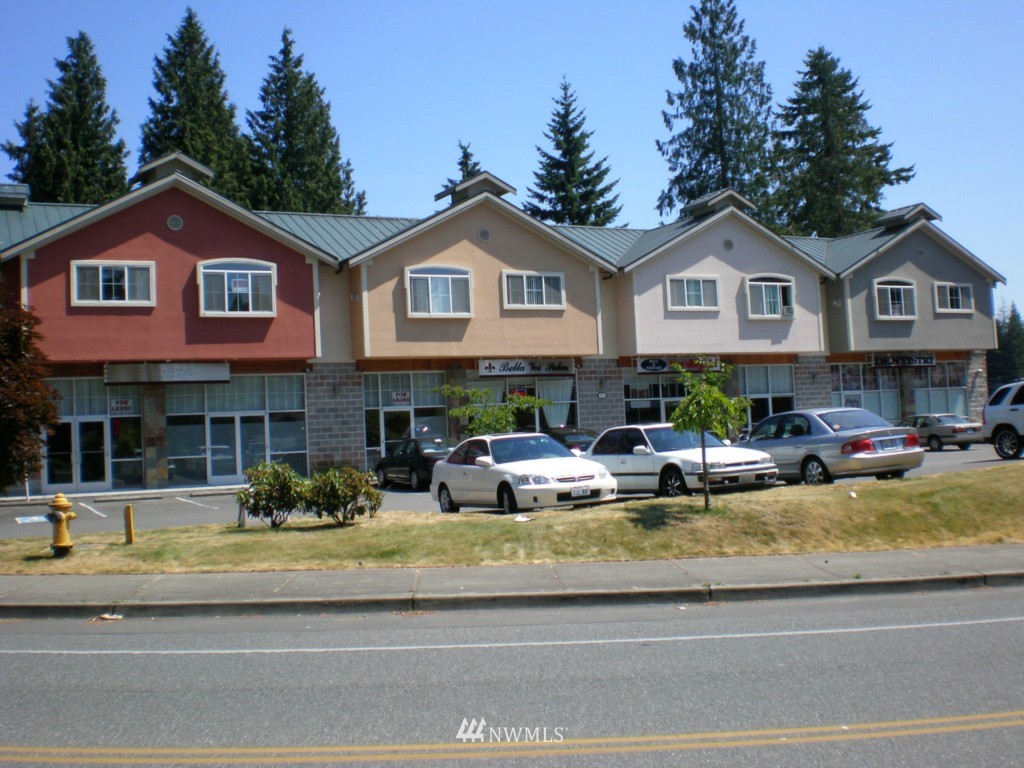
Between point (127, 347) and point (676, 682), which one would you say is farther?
point (127, 347)

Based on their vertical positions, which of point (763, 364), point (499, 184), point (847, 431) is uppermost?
point (499, 184)

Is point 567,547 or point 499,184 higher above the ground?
point 499,184

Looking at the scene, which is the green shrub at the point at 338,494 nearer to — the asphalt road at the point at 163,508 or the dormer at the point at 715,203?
the asphalt road at the point at 163,508

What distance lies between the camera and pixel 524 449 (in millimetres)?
17391

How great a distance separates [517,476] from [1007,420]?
1403cm

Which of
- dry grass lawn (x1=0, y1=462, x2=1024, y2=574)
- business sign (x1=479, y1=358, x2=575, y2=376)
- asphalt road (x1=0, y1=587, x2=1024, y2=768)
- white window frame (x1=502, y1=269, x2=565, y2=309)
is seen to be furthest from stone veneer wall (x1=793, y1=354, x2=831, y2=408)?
asphalt road (x1=0, y1=587, x2=1024, y2=768)

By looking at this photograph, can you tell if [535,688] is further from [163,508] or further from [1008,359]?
[1008,359]

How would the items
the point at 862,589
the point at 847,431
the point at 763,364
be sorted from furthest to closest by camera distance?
the point at 763,364
the point at 847,431
the point at 862,589

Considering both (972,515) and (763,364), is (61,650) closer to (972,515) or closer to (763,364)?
(972,515)

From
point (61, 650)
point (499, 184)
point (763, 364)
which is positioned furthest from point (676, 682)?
point (763, 364)

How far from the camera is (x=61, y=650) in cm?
891

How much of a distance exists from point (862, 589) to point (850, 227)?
2087 inches

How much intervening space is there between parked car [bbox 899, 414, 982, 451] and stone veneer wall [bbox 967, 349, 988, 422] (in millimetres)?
6349

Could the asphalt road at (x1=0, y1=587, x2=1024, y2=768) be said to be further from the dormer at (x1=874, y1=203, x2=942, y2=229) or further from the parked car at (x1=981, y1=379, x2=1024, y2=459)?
the dormer at (x1=874, y1=203, x2=942, y2=229)
